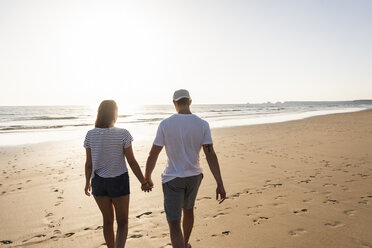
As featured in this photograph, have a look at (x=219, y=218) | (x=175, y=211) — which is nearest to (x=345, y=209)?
(x=219, y=218)

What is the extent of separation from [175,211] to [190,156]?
2.24ft

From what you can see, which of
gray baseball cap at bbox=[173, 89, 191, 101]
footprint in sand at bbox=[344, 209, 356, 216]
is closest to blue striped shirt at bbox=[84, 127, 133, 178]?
gray baseball cap at bbox=[173, 89, 191, 101]

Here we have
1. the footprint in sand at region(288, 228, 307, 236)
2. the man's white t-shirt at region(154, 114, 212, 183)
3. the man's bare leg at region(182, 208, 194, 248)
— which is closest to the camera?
the man's white t-shirt at region(154, 114, 212, 183)

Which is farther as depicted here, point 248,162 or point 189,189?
point 248,162

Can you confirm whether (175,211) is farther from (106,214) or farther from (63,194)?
(63,194)

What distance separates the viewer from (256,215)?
470cm

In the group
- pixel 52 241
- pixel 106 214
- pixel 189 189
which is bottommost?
pixel 52 241

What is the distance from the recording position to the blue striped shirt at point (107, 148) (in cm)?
299

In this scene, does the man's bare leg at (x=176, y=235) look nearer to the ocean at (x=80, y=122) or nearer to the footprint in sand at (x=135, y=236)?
the footprint in sand at (x=135, y=236)

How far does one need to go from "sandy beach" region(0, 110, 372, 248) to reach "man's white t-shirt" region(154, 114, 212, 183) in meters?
1.50

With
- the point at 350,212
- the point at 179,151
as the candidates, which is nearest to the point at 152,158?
the point at 179,151

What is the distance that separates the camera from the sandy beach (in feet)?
13.0

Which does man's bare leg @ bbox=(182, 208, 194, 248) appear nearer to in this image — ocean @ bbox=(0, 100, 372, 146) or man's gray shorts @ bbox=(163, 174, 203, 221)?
man's gray shorts @ bbox=(163, 174, 203, 221)

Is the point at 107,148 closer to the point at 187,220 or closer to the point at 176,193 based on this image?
the point at 176,193
